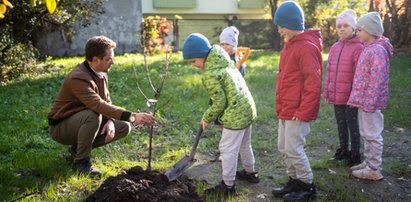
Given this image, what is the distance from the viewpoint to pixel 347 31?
462 cm

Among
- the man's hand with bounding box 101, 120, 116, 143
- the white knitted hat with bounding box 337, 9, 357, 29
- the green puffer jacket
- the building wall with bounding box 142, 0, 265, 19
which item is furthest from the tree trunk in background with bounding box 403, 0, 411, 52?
the man's hand with bounding box 101, 120, 116, 143

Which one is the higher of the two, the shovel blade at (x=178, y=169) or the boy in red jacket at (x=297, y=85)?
the boy in red jacket at (x=297, y=85)

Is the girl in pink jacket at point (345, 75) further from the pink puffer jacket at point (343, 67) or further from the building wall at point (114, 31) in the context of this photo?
the building wall at point (114, 31)

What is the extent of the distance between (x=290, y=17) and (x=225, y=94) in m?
0.88

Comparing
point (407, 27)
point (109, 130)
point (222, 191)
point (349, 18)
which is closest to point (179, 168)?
point (222, 191)

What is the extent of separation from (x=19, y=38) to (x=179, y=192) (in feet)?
27.5

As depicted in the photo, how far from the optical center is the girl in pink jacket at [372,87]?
4270mm

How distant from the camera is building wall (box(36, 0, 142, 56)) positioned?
51.3 ft

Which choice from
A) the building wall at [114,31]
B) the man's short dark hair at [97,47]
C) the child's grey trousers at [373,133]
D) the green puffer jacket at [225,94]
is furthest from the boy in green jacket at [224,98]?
the building wall at [114,31]

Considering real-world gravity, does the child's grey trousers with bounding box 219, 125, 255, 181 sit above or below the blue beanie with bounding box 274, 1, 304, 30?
below

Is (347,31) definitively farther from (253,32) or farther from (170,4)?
(170,4)

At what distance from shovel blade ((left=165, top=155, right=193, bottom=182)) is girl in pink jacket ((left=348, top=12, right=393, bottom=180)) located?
1819mm

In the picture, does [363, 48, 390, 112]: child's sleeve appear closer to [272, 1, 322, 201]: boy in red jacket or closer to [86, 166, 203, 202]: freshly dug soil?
[272, 1, 322, 201]: boy in red jacket

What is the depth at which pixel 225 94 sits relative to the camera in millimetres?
3750
